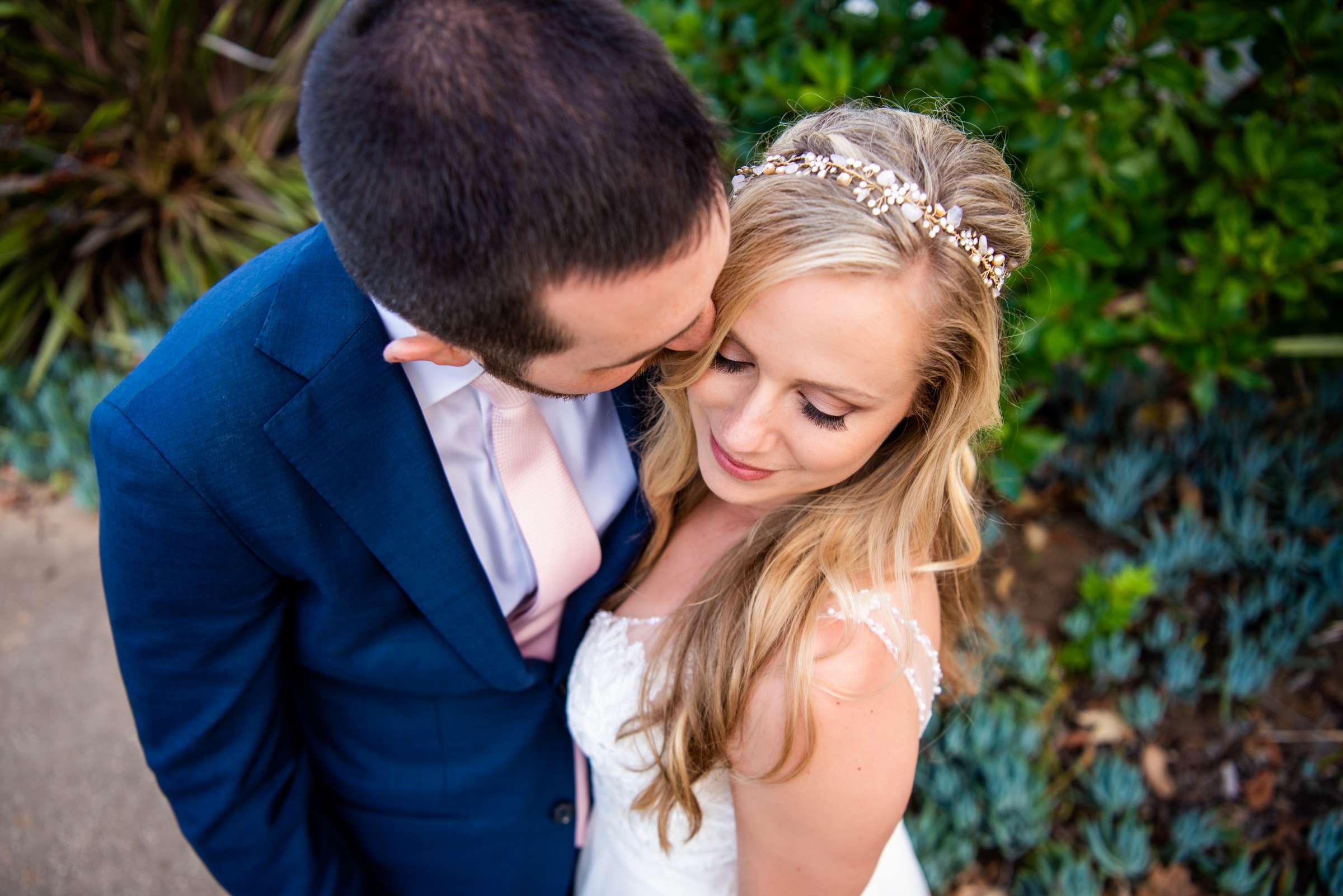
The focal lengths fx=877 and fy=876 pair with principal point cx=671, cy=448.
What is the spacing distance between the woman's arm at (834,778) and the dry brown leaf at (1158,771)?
1521 millimetres

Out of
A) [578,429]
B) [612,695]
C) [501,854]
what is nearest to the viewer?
[612,695]

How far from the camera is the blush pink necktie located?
158 centimetres

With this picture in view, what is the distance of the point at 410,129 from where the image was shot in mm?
999

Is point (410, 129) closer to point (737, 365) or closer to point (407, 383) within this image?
point (407, 383)

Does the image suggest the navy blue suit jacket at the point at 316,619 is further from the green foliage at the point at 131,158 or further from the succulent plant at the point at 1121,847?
the green foliage at the point at 131,158

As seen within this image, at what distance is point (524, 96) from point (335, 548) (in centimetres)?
86

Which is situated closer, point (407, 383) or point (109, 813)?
point (407, 383)

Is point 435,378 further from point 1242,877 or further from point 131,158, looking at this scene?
point 131,158

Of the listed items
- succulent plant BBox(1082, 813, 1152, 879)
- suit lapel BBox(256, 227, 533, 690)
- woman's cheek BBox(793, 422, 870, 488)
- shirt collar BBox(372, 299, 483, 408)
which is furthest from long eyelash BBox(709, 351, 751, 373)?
succulent plant BBox(1082, 813, 1152, 879)

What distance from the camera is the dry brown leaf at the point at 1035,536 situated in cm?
311

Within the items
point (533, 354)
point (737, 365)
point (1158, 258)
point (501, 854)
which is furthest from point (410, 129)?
point (1158, 258)

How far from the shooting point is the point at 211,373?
4.30ft

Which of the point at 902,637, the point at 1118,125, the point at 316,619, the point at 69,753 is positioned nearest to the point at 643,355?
the point at 902,637

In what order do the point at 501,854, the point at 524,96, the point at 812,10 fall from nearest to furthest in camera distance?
the point at 524,96, the point at 501,854, the point at 812,10
